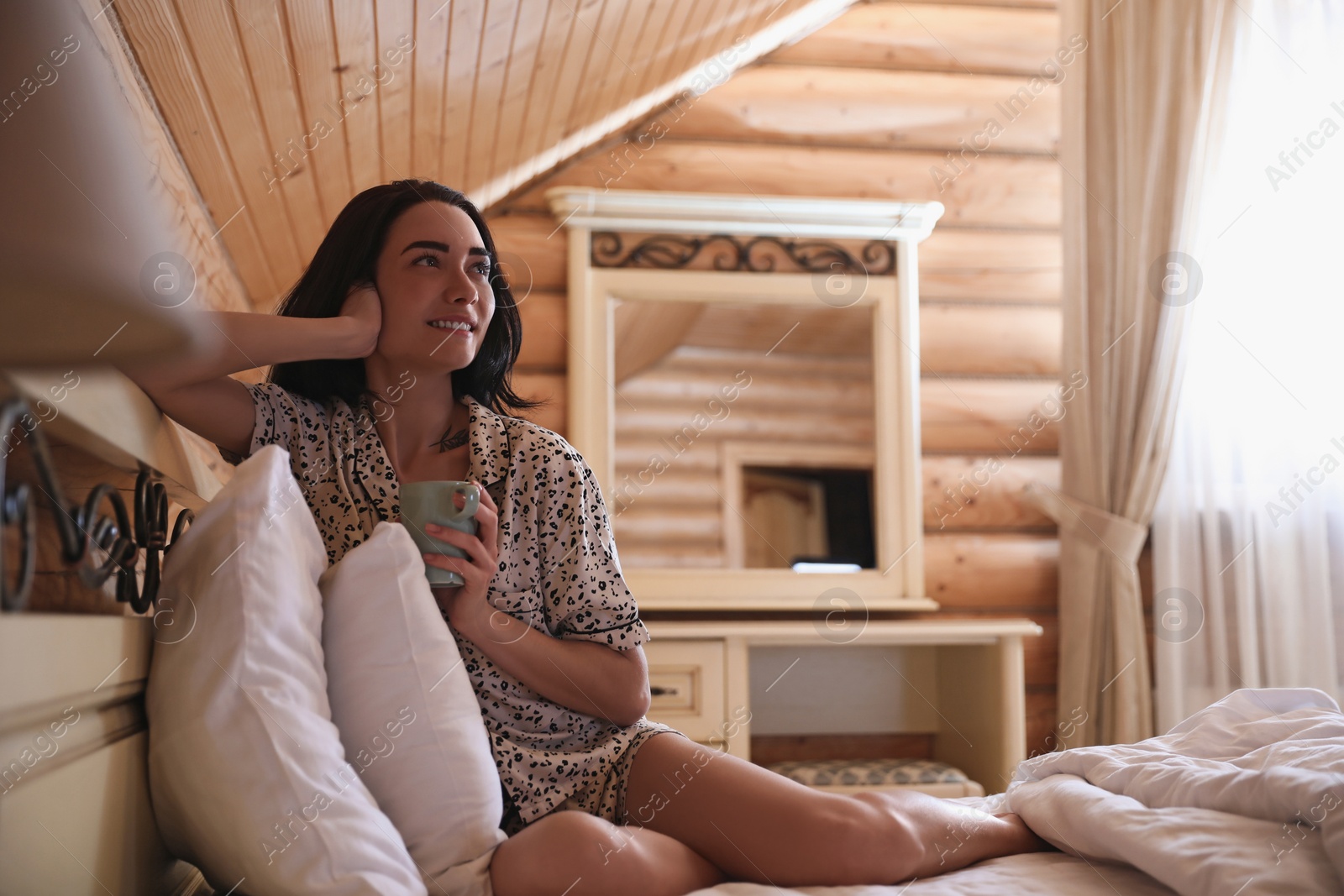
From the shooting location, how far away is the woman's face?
1.32 metres

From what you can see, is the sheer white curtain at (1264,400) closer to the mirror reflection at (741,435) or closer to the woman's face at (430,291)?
the mirror reflection at (741,435)

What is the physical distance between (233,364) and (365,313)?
22 cm

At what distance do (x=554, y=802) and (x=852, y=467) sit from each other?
175 cm

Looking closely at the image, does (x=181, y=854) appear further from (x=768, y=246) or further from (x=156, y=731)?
(x=768, y=246)

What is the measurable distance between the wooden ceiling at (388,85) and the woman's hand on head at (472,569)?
0.67m

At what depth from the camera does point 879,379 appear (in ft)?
9.07

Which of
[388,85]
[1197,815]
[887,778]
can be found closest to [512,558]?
[1197,815]

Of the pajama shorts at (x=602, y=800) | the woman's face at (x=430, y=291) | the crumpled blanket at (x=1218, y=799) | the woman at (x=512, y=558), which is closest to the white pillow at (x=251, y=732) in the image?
the woman at (x=512, y=558)

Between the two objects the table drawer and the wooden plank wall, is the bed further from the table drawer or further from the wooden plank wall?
the wooden plank wall

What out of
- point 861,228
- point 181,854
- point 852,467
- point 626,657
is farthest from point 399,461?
point 861,228

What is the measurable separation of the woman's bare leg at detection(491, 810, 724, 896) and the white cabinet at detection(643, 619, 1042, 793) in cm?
133

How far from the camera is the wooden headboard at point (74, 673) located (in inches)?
23.1

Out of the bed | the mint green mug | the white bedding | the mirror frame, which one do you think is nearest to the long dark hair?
the bed

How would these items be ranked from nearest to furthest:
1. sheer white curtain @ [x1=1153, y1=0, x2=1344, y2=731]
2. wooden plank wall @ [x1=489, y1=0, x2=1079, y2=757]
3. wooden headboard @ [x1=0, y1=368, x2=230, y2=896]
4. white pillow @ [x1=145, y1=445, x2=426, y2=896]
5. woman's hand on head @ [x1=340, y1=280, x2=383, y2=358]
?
wooden headboard @ [x1=0, y1=368, x2=230, y2=896] → white pillow @ [x1=145, y1=445, x2=426, y2=896] → woman's hand on head @ [x1=340, y1=280, x2=383, y2=358] → sheer white curtain @ [x1=1153, y1=0, x2=1344, y2=731] → wooden plank wall @ [x1=489, y1=0, x2=1079, y2=757]
